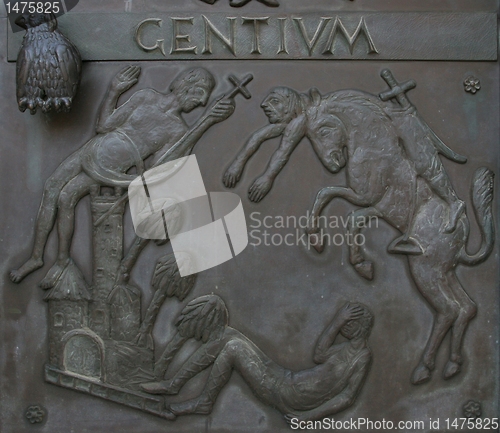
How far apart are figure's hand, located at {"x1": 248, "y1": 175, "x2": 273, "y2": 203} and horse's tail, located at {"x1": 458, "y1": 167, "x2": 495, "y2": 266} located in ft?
3.63

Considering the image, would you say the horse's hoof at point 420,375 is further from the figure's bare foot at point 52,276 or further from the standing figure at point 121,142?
the figure's bare foot at point 52,276

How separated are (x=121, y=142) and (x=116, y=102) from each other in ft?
0.73

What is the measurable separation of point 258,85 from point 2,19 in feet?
4.76

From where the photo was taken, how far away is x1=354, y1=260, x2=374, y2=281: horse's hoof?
12.1ft

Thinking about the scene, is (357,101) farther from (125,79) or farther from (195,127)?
(125,79)

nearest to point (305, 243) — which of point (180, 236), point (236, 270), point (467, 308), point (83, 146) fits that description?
point (236, 270)

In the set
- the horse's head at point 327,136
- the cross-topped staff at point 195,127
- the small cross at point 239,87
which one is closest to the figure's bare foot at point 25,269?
the cross-topped staff at point 195,127

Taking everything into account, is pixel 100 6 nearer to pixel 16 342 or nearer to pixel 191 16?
pixel 191 16

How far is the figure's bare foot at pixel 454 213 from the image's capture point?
3717 mm

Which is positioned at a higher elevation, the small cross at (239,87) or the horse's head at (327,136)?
the small cross at (239,87)

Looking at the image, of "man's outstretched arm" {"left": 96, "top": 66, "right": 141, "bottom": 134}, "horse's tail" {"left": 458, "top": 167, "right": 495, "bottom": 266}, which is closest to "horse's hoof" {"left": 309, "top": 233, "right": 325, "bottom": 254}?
"horse's tail" {"left": 458, "top": 167, "right": 495, "bottom": 266}

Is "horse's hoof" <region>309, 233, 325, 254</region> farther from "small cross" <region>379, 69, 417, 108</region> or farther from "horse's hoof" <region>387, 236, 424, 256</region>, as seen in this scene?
"small cross" <region>379, 69, 417, 108</region>

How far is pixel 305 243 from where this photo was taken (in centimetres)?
375

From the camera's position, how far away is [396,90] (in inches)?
147
